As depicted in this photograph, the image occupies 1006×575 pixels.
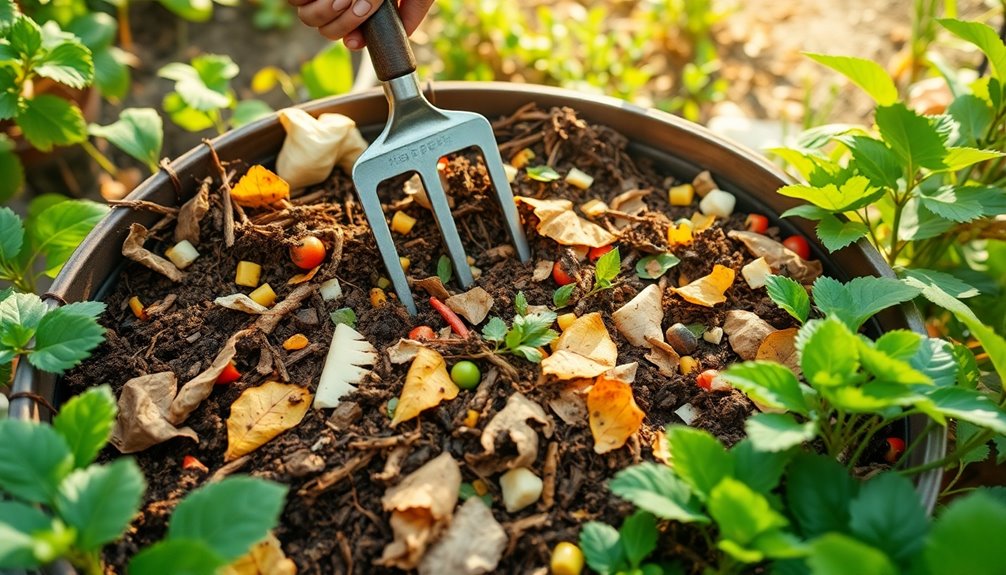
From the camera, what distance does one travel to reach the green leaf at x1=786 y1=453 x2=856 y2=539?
1069mm

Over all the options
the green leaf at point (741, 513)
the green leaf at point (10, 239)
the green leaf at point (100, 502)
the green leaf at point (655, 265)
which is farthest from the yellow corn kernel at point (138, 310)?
the green leaf at point (741, 513)

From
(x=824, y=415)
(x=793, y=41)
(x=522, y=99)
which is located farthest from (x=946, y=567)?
(x=793, y=41)

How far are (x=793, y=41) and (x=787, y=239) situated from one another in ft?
5.36

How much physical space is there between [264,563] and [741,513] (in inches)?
26.9

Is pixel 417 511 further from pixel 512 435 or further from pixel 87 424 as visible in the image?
pixel 87 424

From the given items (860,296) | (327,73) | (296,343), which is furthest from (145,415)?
(860,296)

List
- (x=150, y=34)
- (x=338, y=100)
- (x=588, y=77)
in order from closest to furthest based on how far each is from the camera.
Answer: (x=338, y=100) → (x=588, y=77) → (x=150, y=34)

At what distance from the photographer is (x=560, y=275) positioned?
4.86ft

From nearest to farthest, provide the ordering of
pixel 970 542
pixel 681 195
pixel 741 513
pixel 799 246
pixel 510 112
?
pixel 970 542, pixel 741 513, pixel 799 246, pixel 681 195, pixel 510 112

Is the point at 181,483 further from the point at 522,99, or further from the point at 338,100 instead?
the point at 522,99

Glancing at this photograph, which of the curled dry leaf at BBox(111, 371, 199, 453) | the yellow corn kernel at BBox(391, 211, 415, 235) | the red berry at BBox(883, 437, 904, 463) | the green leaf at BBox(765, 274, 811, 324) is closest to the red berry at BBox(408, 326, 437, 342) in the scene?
the yellow corn kernel at BBox(391, 211, 415, 235)

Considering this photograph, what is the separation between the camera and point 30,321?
1.25 metres

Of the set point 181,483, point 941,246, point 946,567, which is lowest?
point 941,246

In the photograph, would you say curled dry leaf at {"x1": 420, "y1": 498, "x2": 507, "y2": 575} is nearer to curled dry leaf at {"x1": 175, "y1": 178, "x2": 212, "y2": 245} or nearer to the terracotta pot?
the terracotta pot
